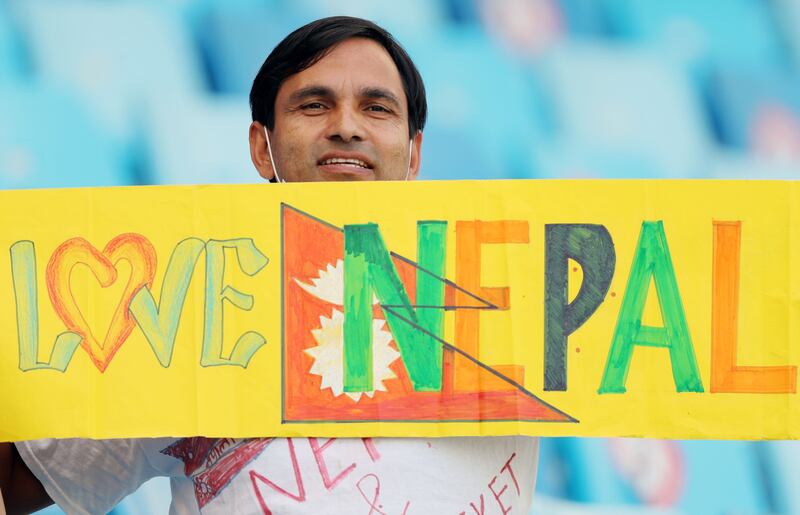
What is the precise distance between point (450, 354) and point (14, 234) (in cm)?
58

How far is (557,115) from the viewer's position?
Answer: 2.67m

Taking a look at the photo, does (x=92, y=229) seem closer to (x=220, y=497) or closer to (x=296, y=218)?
(x=296, y=218)

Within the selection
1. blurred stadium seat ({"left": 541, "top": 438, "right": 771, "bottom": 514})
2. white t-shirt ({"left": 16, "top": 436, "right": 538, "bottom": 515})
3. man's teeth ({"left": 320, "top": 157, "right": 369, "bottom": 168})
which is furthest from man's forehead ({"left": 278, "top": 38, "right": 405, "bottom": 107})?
blurred stadium seat ({"left": 541, "top": 438, "right": 771, "bottom": 514})

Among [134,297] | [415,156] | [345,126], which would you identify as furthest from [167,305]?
[415,156]

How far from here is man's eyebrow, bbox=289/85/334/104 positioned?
5.61 feet

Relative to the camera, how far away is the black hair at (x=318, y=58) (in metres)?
1.74

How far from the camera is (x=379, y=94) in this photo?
173 centimetres

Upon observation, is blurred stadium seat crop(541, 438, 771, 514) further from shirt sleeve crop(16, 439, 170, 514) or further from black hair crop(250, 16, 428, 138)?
shirt sleeve crop(16, 439, 170, 514)

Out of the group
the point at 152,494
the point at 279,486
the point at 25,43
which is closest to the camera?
the point at 279,486

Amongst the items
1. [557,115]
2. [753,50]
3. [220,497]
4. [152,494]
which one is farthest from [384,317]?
[753,50]

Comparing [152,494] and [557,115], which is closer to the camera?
[152,494]

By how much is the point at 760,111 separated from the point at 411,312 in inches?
60.5

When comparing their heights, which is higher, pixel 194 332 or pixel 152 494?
pixel 194 332

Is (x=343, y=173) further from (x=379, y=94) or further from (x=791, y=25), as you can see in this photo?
(x=791, y=25)
